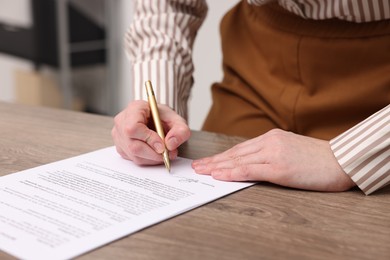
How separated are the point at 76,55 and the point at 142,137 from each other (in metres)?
2.43

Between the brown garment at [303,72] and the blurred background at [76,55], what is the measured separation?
55.5 inches

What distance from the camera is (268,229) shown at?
25.2 inches

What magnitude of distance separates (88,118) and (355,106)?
0.49m

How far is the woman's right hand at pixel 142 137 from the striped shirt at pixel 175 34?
15cm

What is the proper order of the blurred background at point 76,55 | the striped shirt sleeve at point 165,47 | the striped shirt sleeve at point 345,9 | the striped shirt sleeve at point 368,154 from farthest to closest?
the blurred background at point 76,55
the striped shirt sleeve at point 165,47
the striped shirt sleeve at point 345,9
the striped shirt sleeve at point 368,154

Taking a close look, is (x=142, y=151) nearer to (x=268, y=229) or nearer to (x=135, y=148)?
(x=135, y=148)

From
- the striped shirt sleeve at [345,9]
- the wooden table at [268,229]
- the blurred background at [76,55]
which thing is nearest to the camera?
the wooden table at [268,229]

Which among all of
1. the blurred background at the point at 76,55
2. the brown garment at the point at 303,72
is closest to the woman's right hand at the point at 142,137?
the brown garment at the point at 303,72

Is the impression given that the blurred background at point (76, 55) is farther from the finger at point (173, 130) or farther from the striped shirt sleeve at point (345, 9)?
the finger at point (173, 130)

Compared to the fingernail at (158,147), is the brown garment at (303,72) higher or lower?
higher

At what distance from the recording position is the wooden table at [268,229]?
1.93 ft

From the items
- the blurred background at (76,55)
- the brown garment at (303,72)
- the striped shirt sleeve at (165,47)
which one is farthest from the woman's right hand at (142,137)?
the blurred background at (76,55)

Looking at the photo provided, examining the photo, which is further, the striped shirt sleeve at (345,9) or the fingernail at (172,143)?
the striped shirt sleeve at (345,9)

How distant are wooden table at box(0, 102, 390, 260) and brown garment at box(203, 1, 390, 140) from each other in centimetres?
30
